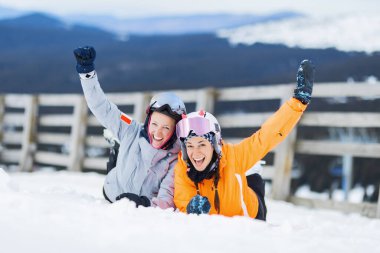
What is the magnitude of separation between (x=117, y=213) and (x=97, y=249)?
509mm

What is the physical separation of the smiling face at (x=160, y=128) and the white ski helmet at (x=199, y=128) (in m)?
0.25

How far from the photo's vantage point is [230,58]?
5169cm

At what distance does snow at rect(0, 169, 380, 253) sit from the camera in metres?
2.17

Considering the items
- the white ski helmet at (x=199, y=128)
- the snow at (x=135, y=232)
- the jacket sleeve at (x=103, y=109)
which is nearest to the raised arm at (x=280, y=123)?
the white ski helmet at (x=199, y=128)

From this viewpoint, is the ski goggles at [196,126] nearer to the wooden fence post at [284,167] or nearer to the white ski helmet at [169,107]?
the white ski helmet at [169,107]

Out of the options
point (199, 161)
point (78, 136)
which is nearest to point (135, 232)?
point (199, 161)

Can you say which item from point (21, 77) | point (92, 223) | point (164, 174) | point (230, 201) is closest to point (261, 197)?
point (230, 201)

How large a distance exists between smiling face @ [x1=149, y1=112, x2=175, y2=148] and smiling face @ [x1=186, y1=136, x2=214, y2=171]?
351 millimetres

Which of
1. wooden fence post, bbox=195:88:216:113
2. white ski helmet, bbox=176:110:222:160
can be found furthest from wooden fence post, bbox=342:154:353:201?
white ski helmet, bbox=176:110:222:160

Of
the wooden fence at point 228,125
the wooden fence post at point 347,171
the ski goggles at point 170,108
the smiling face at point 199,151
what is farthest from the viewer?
the wooden fence post at point 347,171

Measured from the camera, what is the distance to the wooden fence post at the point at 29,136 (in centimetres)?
1057

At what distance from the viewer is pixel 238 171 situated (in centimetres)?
326

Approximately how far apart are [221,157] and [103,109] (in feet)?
3.13

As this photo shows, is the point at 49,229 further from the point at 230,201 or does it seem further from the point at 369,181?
the point at 369,181
